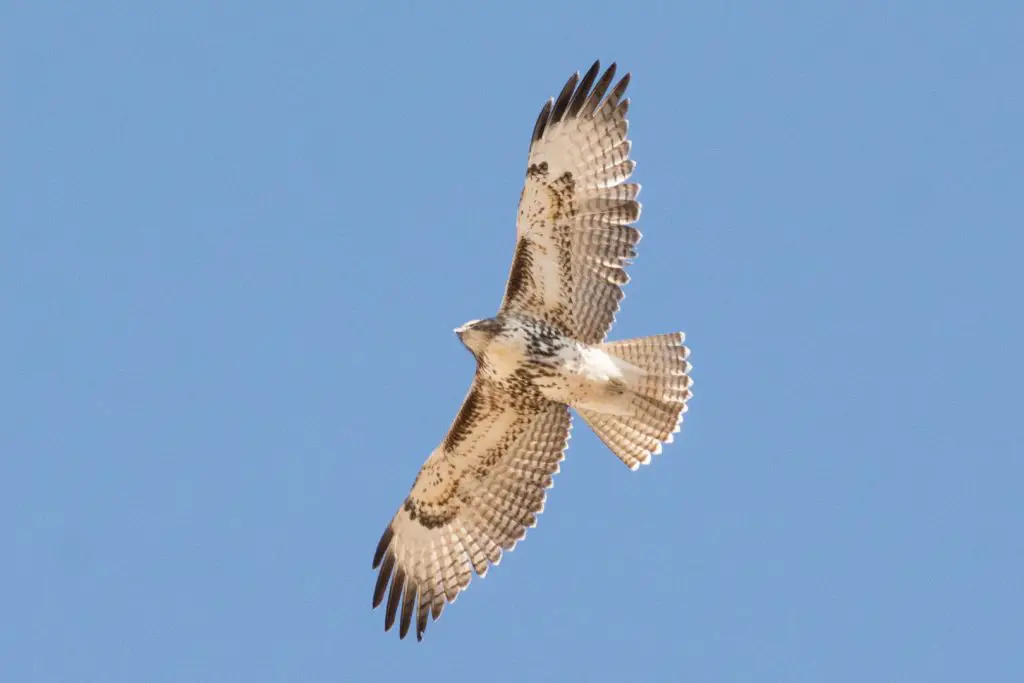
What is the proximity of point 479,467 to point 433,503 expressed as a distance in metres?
0.46

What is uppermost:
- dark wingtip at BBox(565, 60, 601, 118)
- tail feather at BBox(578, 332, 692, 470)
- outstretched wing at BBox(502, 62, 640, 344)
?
dark wingtip at BBox(565, 60, 601, 118)

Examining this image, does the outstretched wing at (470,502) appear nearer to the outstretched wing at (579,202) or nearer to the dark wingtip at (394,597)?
the dark wingtip at (394,597)

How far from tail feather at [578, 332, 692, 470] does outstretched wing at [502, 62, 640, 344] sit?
1.38 ft

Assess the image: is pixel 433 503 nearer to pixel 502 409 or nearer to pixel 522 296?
pixel 502 409

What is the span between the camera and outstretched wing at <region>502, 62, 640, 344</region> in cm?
1234

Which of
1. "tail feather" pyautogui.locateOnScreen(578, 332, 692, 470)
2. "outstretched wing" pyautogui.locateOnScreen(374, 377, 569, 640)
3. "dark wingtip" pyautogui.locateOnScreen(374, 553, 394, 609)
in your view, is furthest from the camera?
"dark wingtip" pyautogui.locateOnScreen(374, 553, 394, 609)

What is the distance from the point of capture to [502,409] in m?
12.8

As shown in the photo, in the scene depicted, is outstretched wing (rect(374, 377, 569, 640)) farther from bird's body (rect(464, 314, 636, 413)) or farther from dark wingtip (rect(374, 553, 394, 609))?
bird's body (rect(464, 314, 636, 413))

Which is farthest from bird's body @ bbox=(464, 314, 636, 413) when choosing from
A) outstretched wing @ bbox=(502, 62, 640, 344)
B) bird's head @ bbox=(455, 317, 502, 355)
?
outstretched wing @ bbox=(502, 62, 640, 344)

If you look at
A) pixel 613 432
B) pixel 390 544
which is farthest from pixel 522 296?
pixel 390 544

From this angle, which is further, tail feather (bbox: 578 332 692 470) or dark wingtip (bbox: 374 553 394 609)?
dark wingtip (bbox: 374 553 394 609)

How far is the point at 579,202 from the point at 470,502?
95.1 inches

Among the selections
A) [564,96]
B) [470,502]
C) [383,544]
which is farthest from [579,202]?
[383,544]

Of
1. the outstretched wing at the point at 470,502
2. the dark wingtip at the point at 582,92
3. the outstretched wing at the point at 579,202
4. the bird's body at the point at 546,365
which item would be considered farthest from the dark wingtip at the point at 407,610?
the dark wingtip at the point at 582,92
